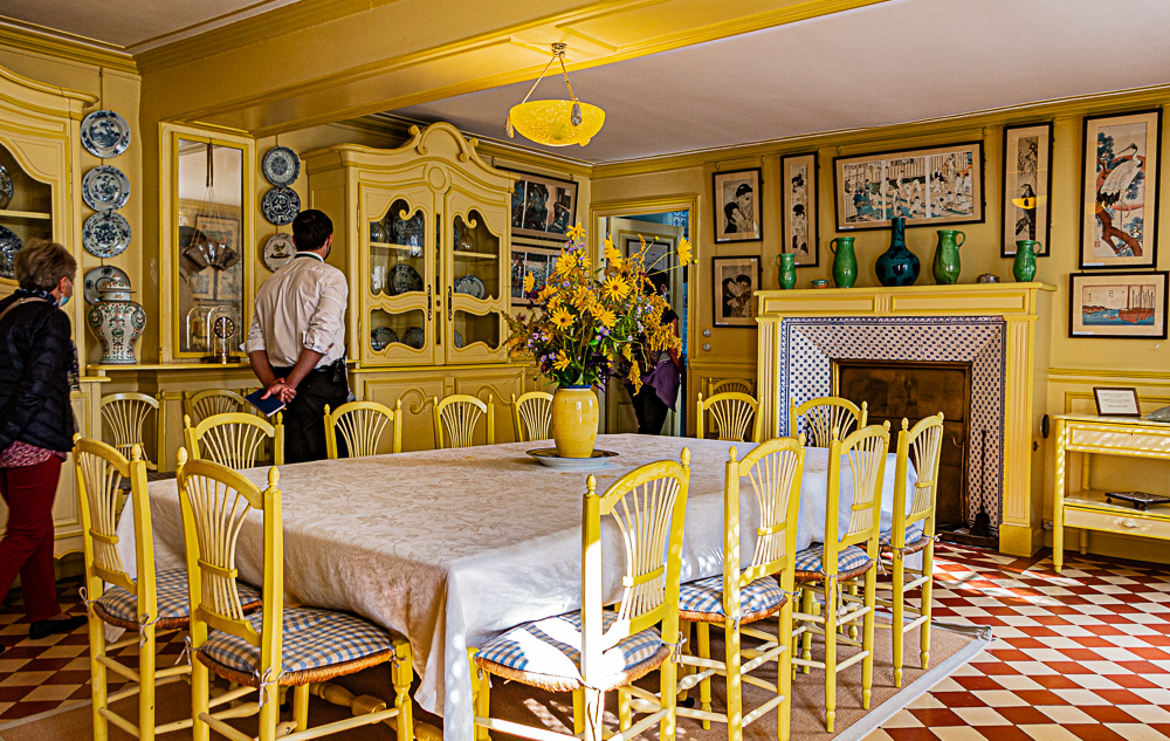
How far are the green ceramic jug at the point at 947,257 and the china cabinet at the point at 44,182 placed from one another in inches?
185

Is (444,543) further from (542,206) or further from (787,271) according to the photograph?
(542,206)

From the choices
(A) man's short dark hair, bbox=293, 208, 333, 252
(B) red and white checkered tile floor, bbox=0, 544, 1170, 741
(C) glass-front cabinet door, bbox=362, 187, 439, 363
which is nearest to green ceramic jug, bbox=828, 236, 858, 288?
(B) red and white checkered tile floor, bbox=0, 544, 1170, 741

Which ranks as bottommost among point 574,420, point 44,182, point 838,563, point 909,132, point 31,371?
point 838,563

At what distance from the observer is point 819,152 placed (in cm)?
618

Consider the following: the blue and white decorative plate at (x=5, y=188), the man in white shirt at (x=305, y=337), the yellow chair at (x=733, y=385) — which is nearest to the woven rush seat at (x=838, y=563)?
the man in white shirt at (x=305, y=337)

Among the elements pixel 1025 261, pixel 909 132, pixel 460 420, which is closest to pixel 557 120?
pixel 460 420

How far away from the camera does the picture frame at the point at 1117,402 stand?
4.85m

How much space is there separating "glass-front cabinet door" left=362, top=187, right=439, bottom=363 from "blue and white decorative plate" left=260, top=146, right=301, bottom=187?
48 centimetres

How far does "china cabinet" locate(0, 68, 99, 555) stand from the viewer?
13.0 ft

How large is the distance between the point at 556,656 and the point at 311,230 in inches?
107

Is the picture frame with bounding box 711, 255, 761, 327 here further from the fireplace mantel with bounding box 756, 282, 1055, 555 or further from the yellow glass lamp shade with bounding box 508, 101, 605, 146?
the yellow glass lamp shade with bounding box 508, 101, 605, 146

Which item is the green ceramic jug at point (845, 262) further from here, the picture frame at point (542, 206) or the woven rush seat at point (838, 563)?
the woven rush seat at point (838, 563)

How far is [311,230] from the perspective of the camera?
4055mm

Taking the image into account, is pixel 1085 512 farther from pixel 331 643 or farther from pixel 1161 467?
pixel 331 643
